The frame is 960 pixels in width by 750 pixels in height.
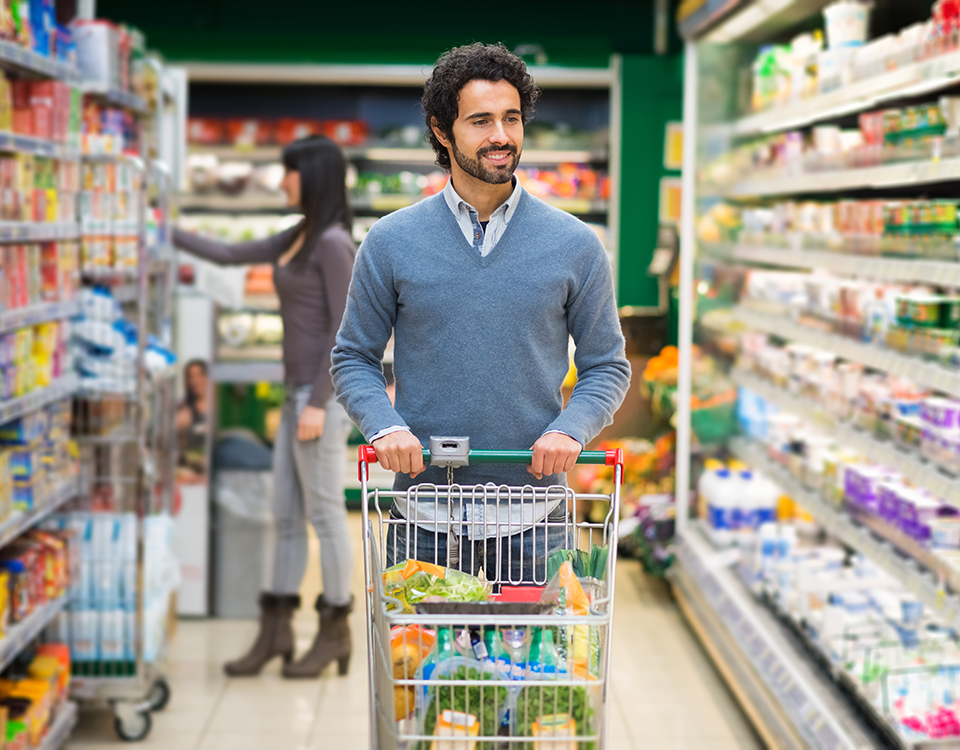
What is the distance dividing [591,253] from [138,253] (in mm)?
2006

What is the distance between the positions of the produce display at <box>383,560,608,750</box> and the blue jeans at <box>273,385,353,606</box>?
2.31 meters

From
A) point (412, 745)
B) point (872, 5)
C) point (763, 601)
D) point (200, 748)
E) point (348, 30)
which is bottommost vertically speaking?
point (200, 748)

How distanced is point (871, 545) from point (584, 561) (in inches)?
71.1

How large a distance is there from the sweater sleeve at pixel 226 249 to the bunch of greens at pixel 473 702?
297 cm

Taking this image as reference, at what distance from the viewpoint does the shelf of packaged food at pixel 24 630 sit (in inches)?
112

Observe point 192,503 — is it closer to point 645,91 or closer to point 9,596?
point 9,596

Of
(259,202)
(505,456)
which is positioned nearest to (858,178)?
(505,456)

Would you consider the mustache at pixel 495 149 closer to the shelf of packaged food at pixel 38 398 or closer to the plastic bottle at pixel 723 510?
the shelf of packaged food at pixel 38 398

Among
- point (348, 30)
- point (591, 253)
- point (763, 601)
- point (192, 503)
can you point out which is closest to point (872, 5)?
point (763, 601)

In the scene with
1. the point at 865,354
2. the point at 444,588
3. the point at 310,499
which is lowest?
the point at 310,499

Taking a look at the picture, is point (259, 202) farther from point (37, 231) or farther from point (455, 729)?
point (455, 729)

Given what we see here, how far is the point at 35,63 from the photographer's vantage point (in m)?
3.02

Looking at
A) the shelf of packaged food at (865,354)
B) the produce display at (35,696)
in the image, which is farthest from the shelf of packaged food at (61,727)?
the shelf of packaged food at (865,354)

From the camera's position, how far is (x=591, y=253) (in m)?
1.97
